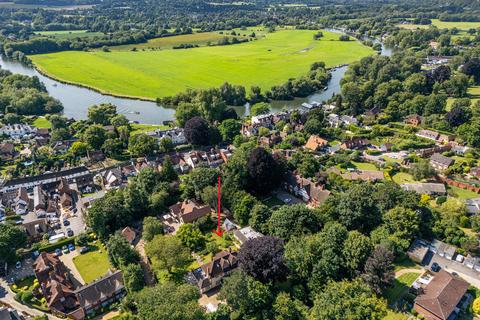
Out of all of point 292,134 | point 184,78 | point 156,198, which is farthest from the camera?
point 184,78

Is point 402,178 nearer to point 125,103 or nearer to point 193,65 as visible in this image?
point 125,103

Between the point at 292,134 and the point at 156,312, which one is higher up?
the point at 156,312

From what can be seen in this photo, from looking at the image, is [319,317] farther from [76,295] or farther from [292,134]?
[292,134]

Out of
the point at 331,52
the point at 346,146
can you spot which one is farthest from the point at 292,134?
the point at 331,52

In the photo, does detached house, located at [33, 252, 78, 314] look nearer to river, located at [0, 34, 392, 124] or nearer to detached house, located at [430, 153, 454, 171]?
river, located at [0, 34, 392, 124]

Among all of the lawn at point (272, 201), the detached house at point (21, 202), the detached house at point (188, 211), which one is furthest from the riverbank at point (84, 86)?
the lawn at point (272, 201)

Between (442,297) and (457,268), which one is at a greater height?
(442,297)

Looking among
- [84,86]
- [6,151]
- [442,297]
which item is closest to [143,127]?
[6,151]
